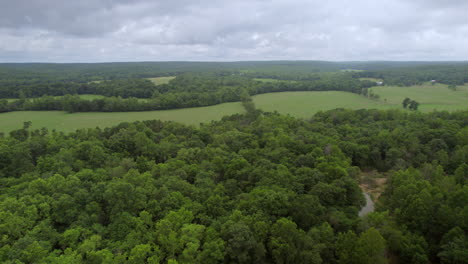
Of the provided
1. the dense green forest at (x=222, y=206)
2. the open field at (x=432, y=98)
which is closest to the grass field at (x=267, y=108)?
the open field at (x=432, y=98)

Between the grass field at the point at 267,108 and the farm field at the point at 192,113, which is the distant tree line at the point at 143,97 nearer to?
the farm field at the point at 192,113

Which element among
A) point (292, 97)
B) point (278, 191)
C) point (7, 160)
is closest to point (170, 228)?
point (278, 191)

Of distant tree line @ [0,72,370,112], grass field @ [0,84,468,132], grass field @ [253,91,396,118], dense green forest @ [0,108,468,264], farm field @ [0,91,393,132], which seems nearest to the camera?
dense green forest @ [0,108,468,264]

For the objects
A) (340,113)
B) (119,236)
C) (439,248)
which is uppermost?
(340,113)

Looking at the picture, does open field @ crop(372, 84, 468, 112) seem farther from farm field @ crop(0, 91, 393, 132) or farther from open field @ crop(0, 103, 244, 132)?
open field @ crop(0, 103, 244, 132)

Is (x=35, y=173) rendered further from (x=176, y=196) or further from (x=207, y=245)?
(x=207, y=245)

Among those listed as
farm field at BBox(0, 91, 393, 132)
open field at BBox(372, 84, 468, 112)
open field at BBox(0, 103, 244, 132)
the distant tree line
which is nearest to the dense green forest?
open field at BBox(0, 103, 244, 132)

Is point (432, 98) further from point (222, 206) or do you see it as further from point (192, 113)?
point (222, 206)
